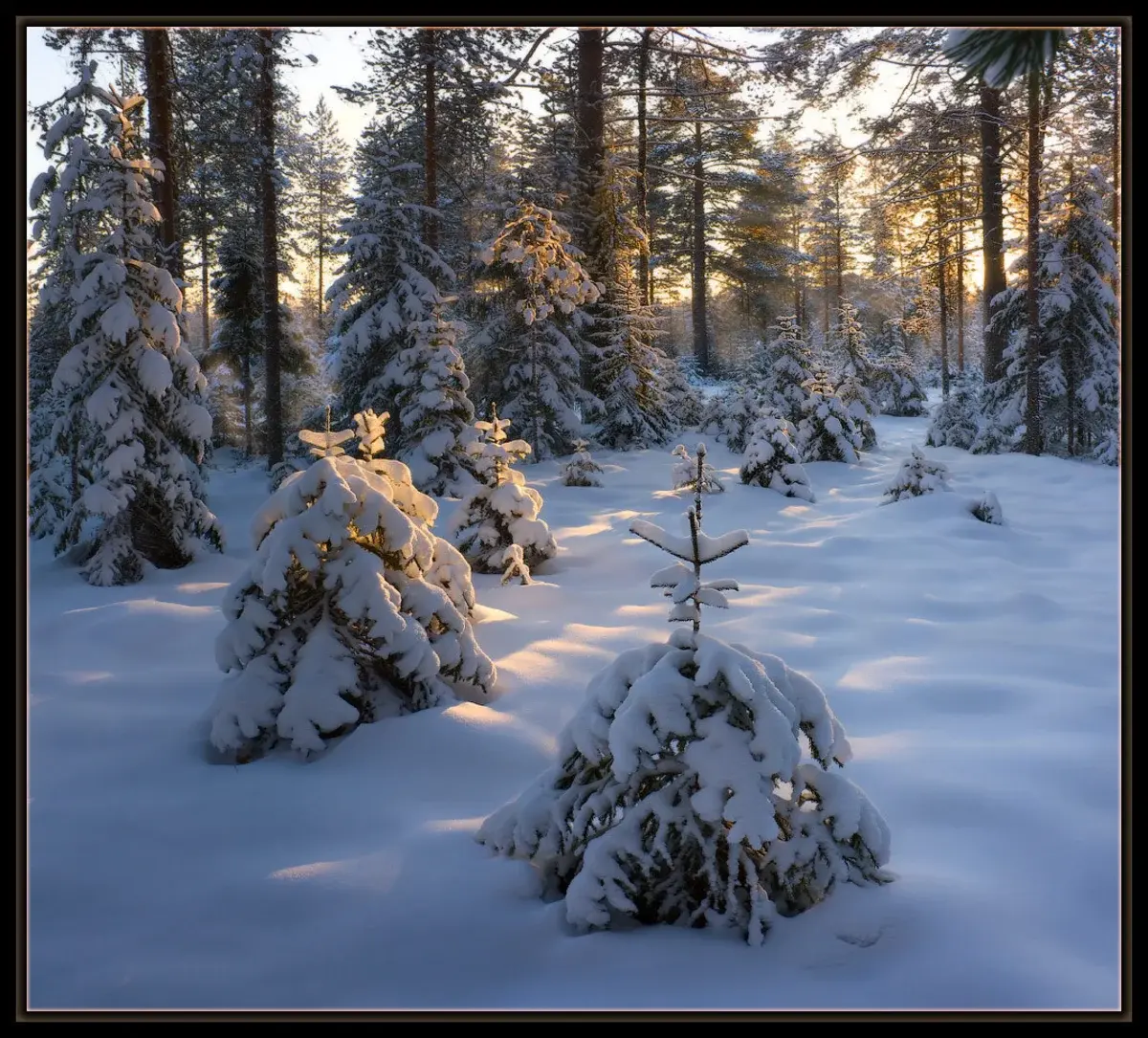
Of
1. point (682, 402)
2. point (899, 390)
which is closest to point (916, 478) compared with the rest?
point (682, 402)

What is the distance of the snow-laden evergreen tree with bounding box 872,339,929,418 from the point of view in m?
27.8

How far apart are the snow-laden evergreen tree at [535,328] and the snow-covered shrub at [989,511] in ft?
22.2

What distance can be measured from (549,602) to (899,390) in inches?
971

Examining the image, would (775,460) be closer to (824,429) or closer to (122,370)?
(824,429)

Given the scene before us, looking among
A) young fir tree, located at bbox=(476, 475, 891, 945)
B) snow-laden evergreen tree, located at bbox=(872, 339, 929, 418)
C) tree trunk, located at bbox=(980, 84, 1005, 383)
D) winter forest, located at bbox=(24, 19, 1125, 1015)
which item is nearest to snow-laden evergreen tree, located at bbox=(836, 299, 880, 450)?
winter forest, located at bbox=(24, 19, 1125, 1015)

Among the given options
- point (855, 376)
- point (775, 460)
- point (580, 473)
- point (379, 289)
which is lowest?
point (580, 473)

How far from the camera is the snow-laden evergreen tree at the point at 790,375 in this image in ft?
54.6

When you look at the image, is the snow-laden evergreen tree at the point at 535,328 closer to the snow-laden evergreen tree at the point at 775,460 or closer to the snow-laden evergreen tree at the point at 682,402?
the snow-laden evergreen tree at the point at 775,460

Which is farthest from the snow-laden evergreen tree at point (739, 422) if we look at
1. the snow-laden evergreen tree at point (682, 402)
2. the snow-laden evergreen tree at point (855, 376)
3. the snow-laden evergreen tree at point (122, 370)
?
the snow-laden evergreen tree at point (122, 370)

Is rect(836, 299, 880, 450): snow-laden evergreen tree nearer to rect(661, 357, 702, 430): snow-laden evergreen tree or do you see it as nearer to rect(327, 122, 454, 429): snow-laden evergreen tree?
rect(661, 357, 702, 430): snow-laden evergreen tree

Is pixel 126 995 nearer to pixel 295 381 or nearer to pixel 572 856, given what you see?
pixel 572 856

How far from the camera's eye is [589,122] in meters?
16.4

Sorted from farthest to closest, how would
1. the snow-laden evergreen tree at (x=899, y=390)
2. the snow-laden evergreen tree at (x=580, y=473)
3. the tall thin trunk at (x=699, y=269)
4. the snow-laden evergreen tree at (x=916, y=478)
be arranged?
1. the tall thin trunk at (x=699, y=269)
2. the snow-laden evergreen tree at (x=899, y=390)
3. the snow-laden evergreen tree at (x=580, y=473)
4. the snow-laden evergreen tree at (x=916, y=478)
